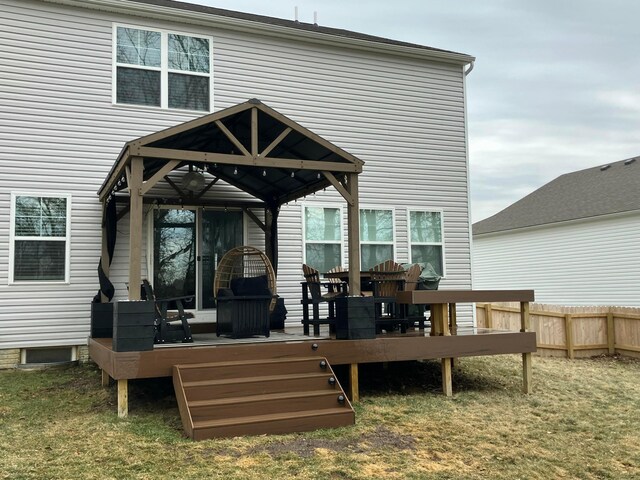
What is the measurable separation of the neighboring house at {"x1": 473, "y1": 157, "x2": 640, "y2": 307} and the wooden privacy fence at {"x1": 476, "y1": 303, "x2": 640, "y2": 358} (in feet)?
16.2

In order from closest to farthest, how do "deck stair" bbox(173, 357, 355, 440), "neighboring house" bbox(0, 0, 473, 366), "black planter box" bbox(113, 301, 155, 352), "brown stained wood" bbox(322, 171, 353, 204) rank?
"deck stair" bbox(173, 357, 355, 440) < "black planter box" bbox(113, 301, 155, 352) < "brown stained wood" bbox(322, 171, 353, 204) < "neighboring house" bbox(0, 0, 473, 366)

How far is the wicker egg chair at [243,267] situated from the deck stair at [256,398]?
6.33 ft

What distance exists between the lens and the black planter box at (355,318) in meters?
6.93

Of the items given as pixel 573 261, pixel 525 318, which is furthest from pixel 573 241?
pixel 525 318

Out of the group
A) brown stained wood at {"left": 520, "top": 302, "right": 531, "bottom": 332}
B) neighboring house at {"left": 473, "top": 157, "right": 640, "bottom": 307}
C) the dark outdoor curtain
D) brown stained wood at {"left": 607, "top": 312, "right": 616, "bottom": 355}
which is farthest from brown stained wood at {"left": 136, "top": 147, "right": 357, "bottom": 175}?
neighboring house at {"left": 473, "top": 157, "right": 640, "bottom": 307}

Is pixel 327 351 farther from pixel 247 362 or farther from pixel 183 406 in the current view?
pixel 183 406

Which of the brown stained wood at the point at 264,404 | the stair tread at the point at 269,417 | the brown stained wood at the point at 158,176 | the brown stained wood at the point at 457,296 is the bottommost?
the stair tread at the point at 269,417

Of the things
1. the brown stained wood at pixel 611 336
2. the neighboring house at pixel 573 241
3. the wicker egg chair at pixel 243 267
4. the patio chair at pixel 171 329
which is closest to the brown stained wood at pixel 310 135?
the wicker egg chair at pixel 243 267

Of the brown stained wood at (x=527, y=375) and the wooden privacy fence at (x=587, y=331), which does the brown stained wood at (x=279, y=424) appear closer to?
the brown stained wood at (x=527, y=375)

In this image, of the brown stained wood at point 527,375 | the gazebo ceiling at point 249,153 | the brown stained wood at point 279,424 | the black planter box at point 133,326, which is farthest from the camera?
the brown stained wood at point 527,375

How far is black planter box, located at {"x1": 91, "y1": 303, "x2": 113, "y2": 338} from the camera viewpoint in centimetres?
816

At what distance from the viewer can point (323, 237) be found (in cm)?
1030

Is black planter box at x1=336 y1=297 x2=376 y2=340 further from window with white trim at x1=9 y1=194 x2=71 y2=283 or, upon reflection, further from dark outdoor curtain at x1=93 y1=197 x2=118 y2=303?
window with white trim at x1=9 y1=194 x2=71 y2=283

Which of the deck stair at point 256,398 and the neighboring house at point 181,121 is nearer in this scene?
the deck stair at point 256,398
